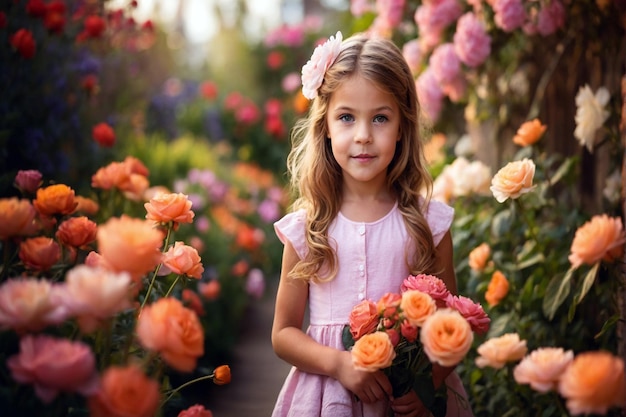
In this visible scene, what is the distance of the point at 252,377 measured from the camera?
132 inches

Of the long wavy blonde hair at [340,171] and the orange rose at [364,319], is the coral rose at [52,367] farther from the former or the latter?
the long wavy blonde hair at [340,171]

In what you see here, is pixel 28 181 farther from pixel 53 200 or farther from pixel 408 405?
pixel 408 405

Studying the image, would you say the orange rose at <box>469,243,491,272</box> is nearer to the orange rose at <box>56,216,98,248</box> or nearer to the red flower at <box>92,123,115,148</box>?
the orange rose at <box>56,216,98,248</box>

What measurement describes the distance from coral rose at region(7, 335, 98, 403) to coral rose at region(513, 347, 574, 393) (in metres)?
0.75

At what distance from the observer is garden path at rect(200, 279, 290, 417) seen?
2.91 m

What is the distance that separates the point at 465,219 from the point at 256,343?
71.8 inches

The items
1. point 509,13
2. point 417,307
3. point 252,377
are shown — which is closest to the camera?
point 417,307

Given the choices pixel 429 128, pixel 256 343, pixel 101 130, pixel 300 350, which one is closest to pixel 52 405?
pixel 300 350

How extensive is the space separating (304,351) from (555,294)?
0.80 metres

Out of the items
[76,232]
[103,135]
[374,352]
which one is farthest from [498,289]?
[103,135]

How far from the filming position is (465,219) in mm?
2520

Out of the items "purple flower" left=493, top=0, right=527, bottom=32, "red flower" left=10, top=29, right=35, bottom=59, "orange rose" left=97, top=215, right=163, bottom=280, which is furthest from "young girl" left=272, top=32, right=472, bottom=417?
"red flower" left=10, top=29, right=35, bottom=59

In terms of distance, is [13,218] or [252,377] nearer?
[13,218]

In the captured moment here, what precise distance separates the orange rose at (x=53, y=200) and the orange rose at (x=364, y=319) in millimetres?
730
